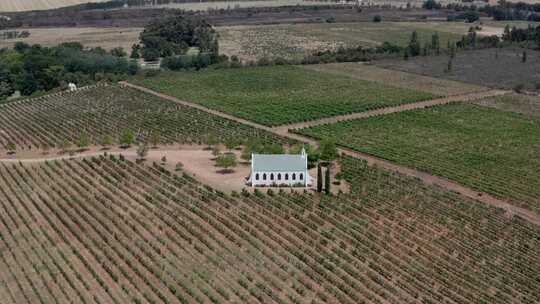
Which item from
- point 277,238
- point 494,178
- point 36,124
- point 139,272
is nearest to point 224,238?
point 277,238

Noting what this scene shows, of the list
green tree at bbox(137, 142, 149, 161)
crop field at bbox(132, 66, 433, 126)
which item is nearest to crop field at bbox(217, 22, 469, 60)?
crop field at bbox(132, 66, 433, 126)

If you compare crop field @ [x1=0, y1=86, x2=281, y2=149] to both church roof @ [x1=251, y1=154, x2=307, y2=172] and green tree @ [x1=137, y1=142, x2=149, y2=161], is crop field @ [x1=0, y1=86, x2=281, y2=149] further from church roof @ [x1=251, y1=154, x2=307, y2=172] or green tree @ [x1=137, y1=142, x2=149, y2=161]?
church roof @ [x1=251, y1=154, x2=307, y2=172]

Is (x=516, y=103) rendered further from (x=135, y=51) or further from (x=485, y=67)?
(x=135, y=51)

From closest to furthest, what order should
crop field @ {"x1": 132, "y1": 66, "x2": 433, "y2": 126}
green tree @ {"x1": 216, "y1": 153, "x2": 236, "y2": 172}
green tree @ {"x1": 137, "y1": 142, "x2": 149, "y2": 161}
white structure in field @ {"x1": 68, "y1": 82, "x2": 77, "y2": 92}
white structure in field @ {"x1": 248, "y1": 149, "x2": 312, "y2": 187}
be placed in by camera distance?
white structure in field @ {"x1": 248, "y1": 149, "x2": 312, "y2": 187}
green tree @ {"x1": 216, "y1": 153, "x2": 236, "y2": 172}
green tree @ {"x1": 137, "y1": 142, "x2": 149, "y2": 161}
crop field @ {"x1": 132, "y1": 66, "x2": 433, "y2": 126}
white structure in field @ {"x1": 68, "y1": 82, "x2": 77, "y2": 92}

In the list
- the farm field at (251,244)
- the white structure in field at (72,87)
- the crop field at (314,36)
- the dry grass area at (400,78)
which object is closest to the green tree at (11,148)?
the farm field at (251,244)

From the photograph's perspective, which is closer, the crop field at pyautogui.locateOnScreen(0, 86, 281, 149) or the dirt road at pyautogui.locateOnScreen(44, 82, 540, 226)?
the dirt road at pyautogui.locateOnScreen(44, 82, 540, 226)

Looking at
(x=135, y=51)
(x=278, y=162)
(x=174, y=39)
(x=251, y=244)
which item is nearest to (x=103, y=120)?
(x=278, y=162)
